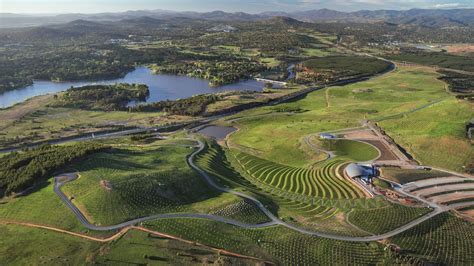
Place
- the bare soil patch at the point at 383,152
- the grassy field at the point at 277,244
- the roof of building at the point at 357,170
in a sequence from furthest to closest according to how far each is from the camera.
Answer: the bare soil patch at the point at 383,152 → the roof of building at the point at 357,170 → the grassy field at the point at 277,244

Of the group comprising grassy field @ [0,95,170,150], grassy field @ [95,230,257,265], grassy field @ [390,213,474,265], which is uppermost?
grassy field @ [95,230,257,265]

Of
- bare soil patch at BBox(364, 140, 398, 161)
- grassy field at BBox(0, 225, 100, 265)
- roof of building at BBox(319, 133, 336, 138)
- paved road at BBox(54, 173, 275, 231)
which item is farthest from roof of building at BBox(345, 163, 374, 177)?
grassy field at BBox(0, 225, 100, 265)

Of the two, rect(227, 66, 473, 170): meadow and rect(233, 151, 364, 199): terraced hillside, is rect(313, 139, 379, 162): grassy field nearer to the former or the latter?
rect(233, 151, 364, 199): terraced hillside

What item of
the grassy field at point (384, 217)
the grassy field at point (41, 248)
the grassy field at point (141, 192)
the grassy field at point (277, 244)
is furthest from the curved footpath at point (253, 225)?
the grassy field at point (41, 248)

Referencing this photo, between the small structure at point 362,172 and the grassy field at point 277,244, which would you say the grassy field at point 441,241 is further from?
the small structure at point 362,172

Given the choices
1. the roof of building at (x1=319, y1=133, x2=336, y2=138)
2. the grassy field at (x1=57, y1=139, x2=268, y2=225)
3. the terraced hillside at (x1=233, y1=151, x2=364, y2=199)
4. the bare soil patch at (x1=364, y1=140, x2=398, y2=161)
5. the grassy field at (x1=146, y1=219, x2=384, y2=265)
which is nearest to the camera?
the grassy field at (x1=146, y1=219, x2=384, y2=265)

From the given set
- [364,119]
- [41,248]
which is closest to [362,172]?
[364,119]
